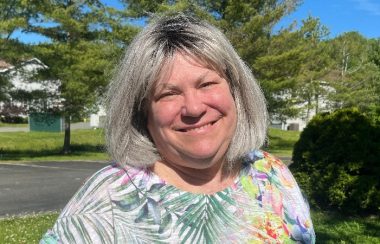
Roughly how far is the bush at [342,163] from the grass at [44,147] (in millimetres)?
11853

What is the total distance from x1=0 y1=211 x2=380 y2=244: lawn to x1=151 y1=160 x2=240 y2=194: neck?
15.3 ft

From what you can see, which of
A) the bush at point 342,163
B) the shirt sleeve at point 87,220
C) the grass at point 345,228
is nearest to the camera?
the shirt sleeve at point 87,220

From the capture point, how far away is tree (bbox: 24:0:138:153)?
2180 cm

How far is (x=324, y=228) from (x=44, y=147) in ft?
70.9

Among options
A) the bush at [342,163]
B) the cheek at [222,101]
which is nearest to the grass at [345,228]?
the bush at [342,163]

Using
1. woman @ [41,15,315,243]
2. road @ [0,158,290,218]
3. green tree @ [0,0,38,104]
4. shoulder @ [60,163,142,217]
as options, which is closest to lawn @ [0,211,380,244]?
road @ [0,158,290,218]

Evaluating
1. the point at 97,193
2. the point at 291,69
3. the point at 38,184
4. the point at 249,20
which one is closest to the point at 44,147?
the point at 249,20

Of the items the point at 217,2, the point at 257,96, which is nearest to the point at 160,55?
the point at 257,96

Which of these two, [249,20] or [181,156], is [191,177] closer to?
[181,156]

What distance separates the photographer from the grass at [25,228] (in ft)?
21.4

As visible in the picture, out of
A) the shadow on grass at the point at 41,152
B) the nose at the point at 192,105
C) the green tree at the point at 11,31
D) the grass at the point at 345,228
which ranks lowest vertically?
the shadow on grass at the point at 41,152

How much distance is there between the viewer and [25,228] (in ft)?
23.7

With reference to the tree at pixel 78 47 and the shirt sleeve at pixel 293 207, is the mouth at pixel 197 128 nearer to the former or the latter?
the shirt sleeve at pixel 293 207

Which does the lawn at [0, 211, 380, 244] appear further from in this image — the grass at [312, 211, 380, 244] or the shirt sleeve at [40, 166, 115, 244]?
the shirt sleeve at [40, 166, 115, 244]
